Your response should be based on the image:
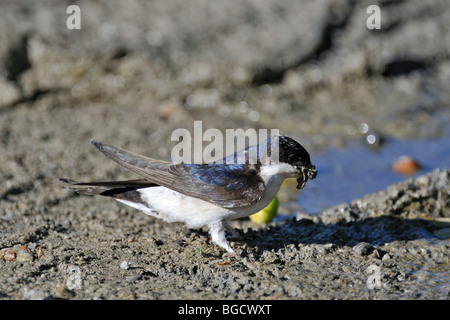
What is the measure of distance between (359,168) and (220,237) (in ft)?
7.93

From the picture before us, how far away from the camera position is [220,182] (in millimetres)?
3775

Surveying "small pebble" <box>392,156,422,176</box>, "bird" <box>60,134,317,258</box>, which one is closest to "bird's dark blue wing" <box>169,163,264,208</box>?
"bird" <box>60,134,317,258</box>

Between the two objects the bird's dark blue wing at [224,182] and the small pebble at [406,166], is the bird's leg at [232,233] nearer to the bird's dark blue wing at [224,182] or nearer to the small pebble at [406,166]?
the bird's dark blue wing at [224,182]

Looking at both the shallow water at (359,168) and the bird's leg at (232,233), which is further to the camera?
the shallow water at (359,168)

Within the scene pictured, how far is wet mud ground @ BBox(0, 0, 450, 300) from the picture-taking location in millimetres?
3418

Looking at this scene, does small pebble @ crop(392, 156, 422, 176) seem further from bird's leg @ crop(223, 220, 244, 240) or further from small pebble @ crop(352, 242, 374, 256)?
bird's leg @ crop(223, 220, 244, 240)

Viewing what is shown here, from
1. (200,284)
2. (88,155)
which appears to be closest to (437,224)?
(200,284)

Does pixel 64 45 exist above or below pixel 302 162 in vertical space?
above

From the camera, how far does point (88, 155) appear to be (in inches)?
224

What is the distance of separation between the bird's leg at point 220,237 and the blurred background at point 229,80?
1.95 m

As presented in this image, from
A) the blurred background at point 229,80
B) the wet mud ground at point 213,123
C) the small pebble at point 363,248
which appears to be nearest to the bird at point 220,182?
the wet mud ground at point 213,123

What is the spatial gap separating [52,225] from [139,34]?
3.48 metres

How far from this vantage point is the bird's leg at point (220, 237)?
368 cm
